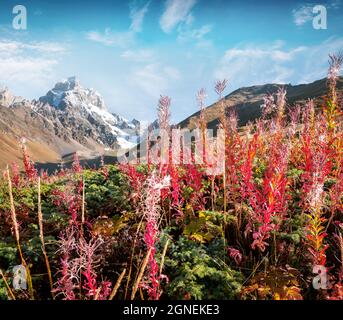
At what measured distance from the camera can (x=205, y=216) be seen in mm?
4273

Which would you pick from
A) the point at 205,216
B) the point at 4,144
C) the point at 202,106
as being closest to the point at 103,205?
the point at 205,216

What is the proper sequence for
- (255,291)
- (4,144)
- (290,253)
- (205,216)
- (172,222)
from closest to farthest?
(255,291)
(290,253)
(205,216)
(172,222)
(4,144)

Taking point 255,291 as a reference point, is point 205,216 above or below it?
above

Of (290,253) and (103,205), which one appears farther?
(103,205)

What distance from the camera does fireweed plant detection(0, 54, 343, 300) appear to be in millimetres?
2855

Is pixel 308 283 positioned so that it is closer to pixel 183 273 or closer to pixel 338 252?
pixel 338 252

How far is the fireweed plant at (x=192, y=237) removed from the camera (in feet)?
9.37

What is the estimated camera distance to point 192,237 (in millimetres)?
3871
